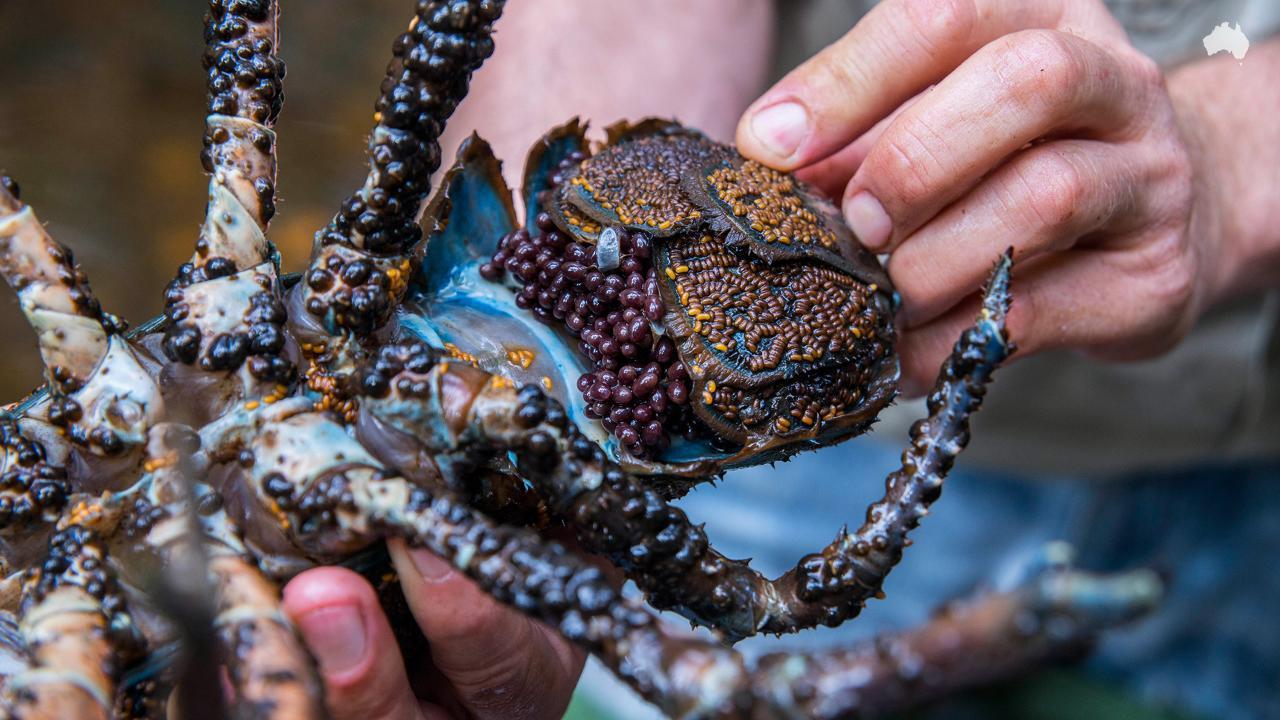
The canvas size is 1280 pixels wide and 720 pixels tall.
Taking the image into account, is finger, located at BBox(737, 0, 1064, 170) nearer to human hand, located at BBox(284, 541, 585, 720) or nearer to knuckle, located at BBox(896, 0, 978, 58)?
knuckle, located at BBox(896, 0, 978, 58)

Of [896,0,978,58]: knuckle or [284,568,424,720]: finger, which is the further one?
[896,0,978,58]: knuckle

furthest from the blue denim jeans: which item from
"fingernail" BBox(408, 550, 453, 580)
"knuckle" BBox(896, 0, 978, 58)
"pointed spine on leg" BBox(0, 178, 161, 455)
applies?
"pointed spine on leg" BBox(0, 178, 161, 455)

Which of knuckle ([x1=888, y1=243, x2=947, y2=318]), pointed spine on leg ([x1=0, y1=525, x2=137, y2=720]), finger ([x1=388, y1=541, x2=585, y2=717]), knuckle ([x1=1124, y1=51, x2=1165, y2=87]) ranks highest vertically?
knuckle ([x1=1124, y1=51, x2=1165, y2=87])

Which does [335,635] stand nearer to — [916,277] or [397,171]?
[397,171]

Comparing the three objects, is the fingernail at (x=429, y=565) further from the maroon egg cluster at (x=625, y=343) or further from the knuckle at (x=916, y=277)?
the knuckle at (x=916, y=277)

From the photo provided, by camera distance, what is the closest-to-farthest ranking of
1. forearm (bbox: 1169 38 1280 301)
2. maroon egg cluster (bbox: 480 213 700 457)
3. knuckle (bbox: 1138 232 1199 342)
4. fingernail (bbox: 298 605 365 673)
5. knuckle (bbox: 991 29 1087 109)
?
fingernail (bbox: 298 605 365 673) < maroon egg cluster (bbox: 480 213 700 457) < knuckle (bbox: 991 29 1087 109) < knuckle (bbox: 1138 232 1199 342) < forearm (bbox: 1169 38 1280 301)

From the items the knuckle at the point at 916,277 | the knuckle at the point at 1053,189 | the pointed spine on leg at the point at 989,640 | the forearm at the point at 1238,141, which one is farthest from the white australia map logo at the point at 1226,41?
the pointed spine on leg at the point at 989,640

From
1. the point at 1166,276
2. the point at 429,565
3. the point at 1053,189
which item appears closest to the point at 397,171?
the point at 429,565
